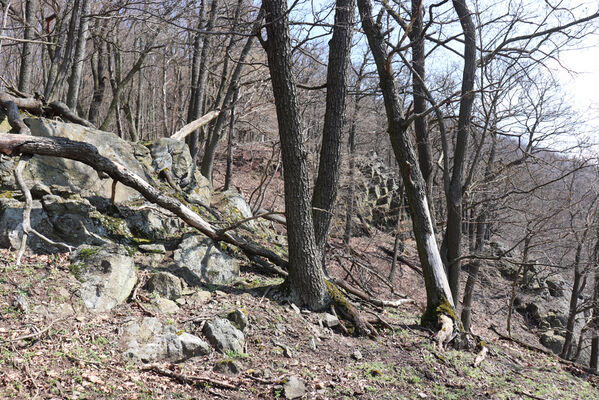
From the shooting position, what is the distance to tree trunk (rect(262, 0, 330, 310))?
5426mm

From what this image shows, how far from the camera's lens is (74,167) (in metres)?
6.64

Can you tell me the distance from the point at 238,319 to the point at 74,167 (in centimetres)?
376

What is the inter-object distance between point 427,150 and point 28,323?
7717mm

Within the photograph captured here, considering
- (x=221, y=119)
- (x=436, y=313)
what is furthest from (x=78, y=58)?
(x=436, y=313)

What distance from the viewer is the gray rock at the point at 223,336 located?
4672 millimetres

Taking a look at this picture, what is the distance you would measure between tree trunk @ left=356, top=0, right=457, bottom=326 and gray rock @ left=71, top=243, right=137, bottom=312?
4.47 m

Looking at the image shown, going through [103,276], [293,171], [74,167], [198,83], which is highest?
[198,83]

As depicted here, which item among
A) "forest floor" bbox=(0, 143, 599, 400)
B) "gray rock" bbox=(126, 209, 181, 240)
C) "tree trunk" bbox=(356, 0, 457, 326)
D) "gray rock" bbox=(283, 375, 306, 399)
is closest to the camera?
"forest floor" bbox=(0, 143, 599, 400)

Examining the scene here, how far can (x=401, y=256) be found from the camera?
1789 cm

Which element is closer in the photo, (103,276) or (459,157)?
(103,276)

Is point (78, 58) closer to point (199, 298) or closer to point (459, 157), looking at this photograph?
point (199, 298)

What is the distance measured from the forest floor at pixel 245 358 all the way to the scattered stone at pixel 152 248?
133 mm

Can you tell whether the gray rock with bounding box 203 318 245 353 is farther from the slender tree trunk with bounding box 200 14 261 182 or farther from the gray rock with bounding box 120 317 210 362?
the slender tree trunk with bounding box 200 14 261 182

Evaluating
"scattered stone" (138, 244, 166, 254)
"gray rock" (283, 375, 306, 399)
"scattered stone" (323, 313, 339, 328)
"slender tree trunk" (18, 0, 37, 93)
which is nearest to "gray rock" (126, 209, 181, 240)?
"scattered stone" (138, 244, 166, 254)
